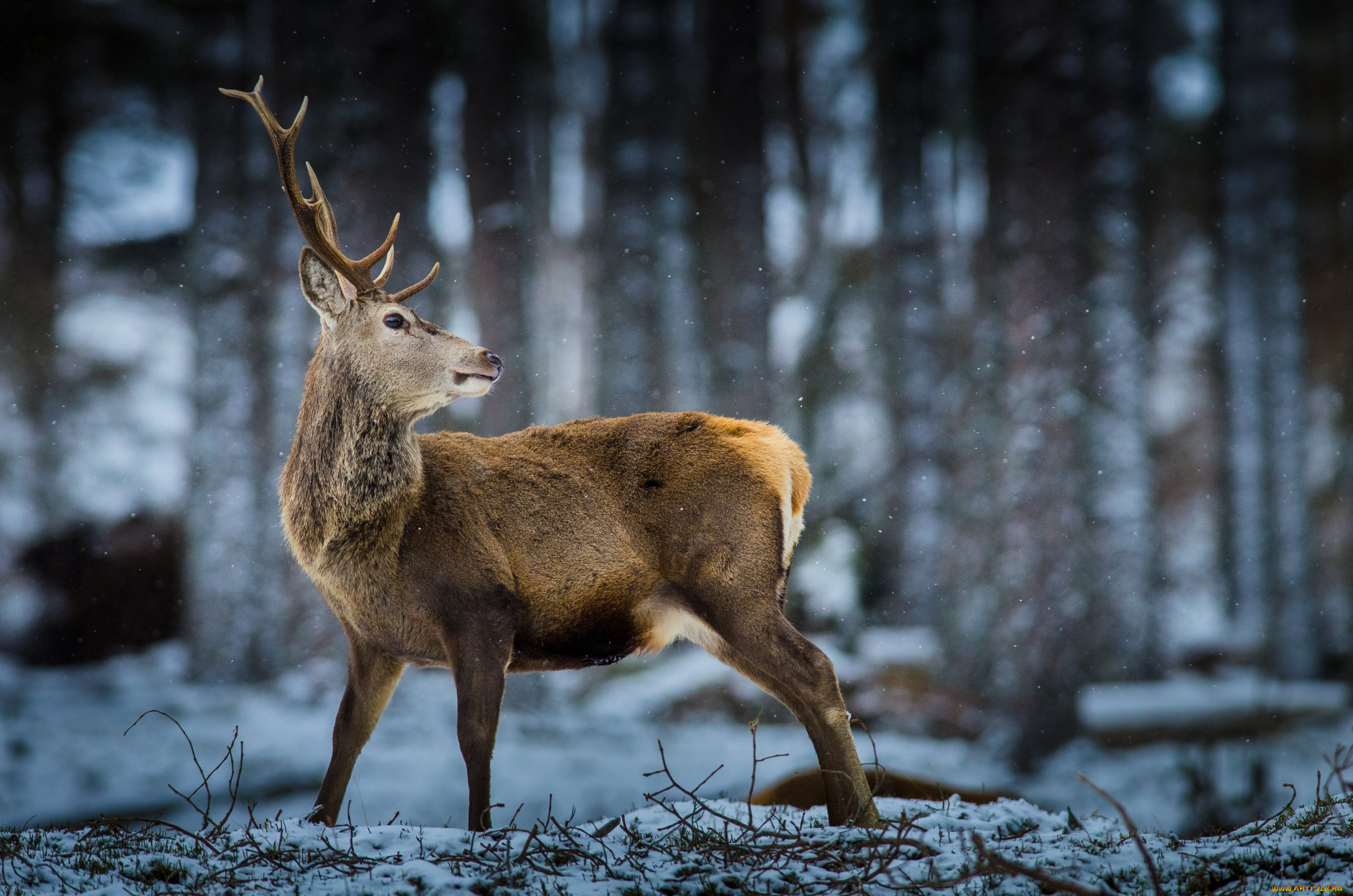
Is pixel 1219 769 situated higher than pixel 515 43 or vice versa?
pixel 515 43

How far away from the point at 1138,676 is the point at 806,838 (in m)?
7.10

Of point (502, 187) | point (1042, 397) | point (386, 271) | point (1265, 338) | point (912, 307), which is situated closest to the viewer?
point (386, 271)

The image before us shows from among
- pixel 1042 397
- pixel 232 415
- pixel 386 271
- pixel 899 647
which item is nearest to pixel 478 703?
pixel 386 271

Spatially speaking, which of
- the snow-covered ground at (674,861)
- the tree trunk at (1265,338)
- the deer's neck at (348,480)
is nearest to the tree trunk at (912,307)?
the tree trunk at (1265,338)

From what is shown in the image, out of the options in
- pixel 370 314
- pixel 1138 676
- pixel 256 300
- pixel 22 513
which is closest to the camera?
pixel 370 314

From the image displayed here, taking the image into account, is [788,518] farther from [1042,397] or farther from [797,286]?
[797,286]

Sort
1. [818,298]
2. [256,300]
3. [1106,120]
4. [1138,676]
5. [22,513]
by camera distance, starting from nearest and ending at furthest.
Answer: [1106,120] < [256,300] < [22,513] < [1138,676] < [818,298]

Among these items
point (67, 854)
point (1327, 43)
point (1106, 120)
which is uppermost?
point (1327, 43)

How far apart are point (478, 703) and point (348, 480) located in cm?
94

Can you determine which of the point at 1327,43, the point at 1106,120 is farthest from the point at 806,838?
the point at 1327,43

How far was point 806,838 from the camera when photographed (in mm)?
2846

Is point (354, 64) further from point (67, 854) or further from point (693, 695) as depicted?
point (67, 854)

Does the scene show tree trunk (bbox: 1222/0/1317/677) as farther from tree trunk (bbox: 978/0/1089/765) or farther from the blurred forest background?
tree trunk (bbox: 978/0/1089/765)

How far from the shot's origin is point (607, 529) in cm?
350
